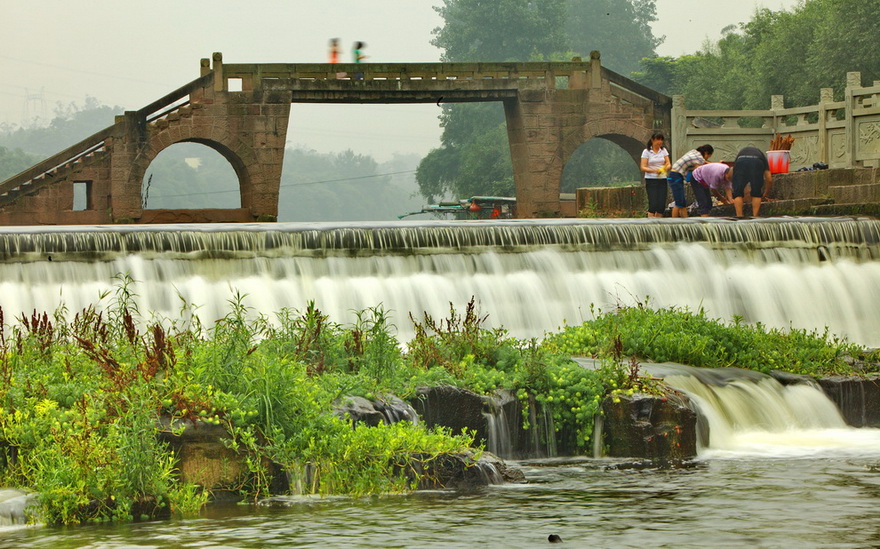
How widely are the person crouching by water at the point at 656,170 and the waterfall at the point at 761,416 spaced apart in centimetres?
1001

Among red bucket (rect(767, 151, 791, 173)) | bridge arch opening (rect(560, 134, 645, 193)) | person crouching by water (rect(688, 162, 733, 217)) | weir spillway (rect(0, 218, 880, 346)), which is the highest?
bridge arch opening (rect(560, 134, 645, 193))

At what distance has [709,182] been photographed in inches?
898

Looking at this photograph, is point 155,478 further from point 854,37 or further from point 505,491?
point 854,37

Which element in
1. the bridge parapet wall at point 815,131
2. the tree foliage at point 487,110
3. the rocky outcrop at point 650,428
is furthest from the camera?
the tree foliage at point 487,110

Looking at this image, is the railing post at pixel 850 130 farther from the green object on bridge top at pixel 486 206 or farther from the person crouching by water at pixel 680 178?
the green object on bridge top at pixel 486 206

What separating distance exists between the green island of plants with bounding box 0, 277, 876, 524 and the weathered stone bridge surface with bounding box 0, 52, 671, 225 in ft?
79.1

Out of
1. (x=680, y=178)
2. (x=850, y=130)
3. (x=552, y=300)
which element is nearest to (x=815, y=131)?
(x=850, y=130)

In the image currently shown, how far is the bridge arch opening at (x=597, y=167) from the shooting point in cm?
7112

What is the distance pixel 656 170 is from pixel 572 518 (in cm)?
1492

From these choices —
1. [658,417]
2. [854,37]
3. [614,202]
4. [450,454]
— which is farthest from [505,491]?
[854,37]

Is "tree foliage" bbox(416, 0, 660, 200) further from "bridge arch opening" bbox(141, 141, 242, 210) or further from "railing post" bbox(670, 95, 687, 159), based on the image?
"bridge arch opening" bbox(141, 141, 242, 210)

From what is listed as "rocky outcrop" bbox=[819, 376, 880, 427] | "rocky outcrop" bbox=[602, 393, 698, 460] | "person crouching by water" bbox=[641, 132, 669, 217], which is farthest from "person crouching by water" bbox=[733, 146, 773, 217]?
"rocky outcrop" bbox=[602, 393, 698, 460]

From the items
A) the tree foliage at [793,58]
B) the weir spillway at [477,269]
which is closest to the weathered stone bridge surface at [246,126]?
the tree foliage at [793,58]

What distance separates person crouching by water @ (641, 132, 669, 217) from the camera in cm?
2198
